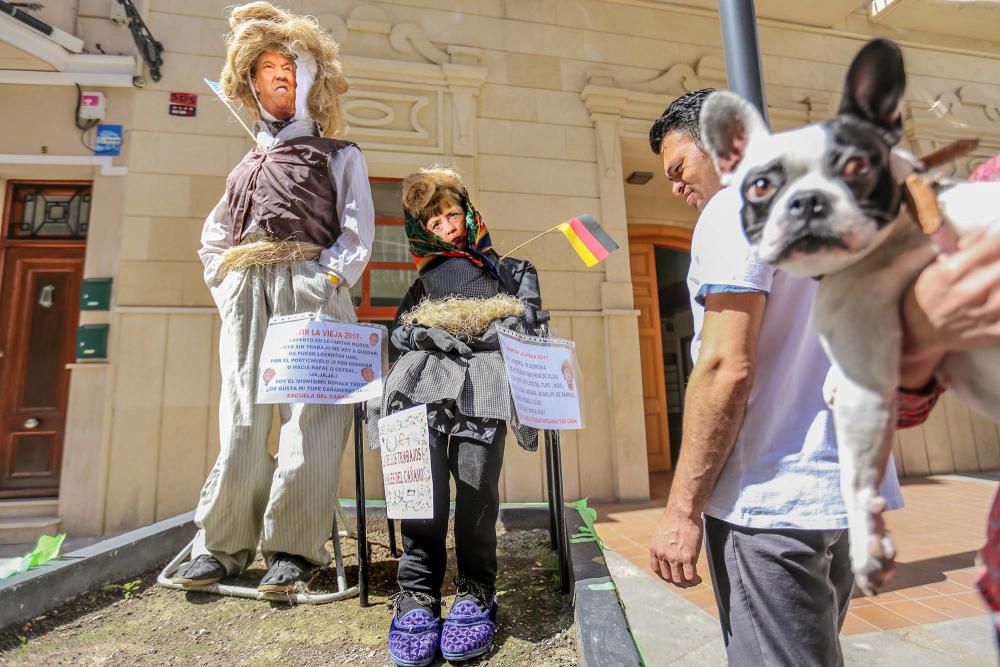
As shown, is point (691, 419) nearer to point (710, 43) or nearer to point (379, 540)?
point (379, 540)

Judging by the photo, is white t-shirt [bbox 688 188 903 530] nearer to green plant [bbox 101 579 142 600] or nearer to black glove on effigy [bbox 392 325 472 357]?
black glove on effigy [bbox 392 325 472 357]

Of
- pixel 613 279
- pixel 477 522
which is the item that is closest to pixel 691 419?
pixel 477 522

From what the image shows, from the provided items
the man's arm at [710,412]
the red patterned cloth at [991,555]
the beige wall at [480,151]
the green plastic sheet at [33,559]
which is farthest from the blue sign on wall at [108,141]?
the red patterned cloth at [991,555]

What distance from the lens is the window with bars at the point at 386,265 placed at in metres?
4.09

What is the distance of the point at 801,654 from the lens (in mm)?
801

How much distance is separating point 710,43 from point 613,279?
2.66m

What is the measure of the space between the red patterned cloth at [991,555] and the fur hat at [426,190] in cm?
176

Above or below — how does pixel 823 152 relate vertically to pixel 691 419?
above

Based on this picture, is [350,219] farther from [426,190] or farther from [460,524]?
[460,524]

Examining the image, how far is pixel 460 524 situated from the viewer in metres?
1.64

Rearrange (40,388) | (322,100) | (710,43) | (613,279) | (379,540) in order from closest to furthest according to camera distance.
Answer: (322,100) → (379,540) → (40,388) → (613,279) → (710,43)

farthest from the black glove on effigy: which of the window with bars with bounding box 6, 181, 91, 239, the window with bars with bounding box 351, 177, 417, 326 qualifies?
the window with bars with bounding box 6, 181, 91, 239

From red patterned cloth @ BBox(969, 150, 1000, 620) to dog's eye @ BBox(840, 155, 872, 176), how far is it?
0.61 ft

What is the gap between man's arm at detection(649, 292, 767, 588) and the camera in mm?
774
